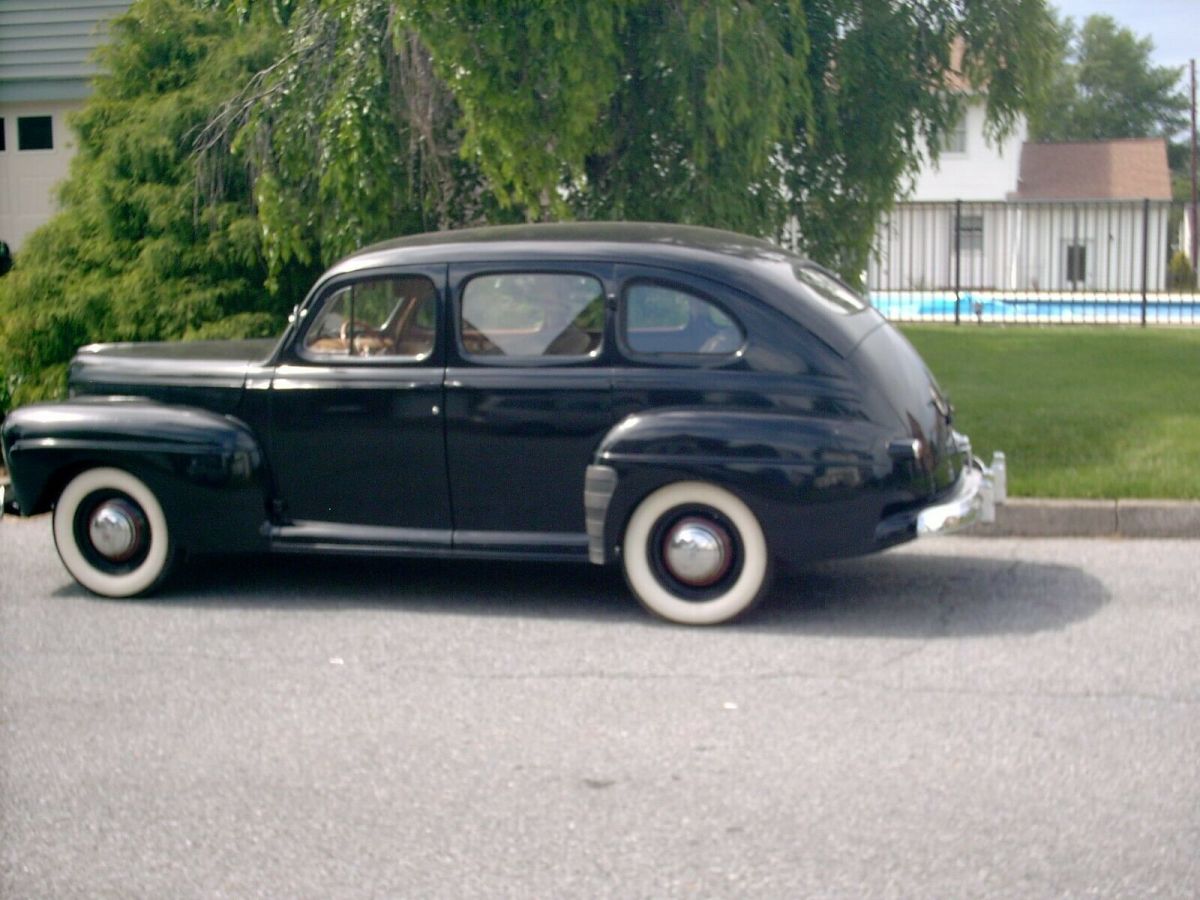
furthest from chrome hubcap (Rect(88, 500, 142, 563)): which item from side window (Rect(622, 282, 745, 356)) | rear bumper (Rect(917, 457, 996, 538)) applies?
rear bumper (Rect(917, 457, 996, 538))

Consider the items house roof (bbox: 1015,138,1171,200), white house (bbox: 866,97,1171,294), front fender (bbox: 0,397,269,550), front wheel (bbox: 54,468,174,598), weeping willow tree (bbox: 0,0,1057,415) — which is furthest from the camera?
house roof (bbox: 1015,138,1171,200)

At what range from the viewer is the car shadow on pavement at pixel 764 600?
670 centimetres

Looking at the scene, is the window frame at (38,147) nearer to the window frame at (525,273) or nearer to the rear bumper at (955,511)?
the window frame at (525,273)

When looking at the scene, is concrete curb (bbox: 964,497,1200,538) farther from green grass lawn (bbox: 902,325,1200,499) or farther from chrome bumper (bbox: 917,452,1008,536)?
chrome bumper (bbox: 917,452,1008,536)

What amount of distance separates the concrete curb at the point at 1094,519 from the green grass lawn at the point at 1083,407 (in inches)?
7.4

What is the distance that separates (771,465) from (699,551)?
1.63 feet

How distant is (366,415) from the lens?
273 inches

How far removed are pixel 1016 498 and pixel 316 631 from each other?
157 inches

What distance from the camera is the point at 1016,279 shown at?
35.6 m

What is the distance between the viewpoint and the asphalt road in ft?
13.7

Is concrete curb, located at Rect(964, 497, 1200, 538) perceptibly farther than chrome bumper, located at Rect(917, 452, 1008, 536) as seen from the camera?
Yes

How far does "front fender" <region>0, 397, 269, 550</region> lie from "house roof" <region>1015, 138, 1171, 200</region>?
38551 mm

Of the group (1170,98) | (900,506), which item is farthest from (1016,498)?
(1170,98)

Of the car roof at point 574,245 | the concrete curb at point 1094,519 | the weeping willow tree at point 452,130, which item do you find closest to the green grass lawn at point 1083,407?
the concrete curb at point 1094,519
